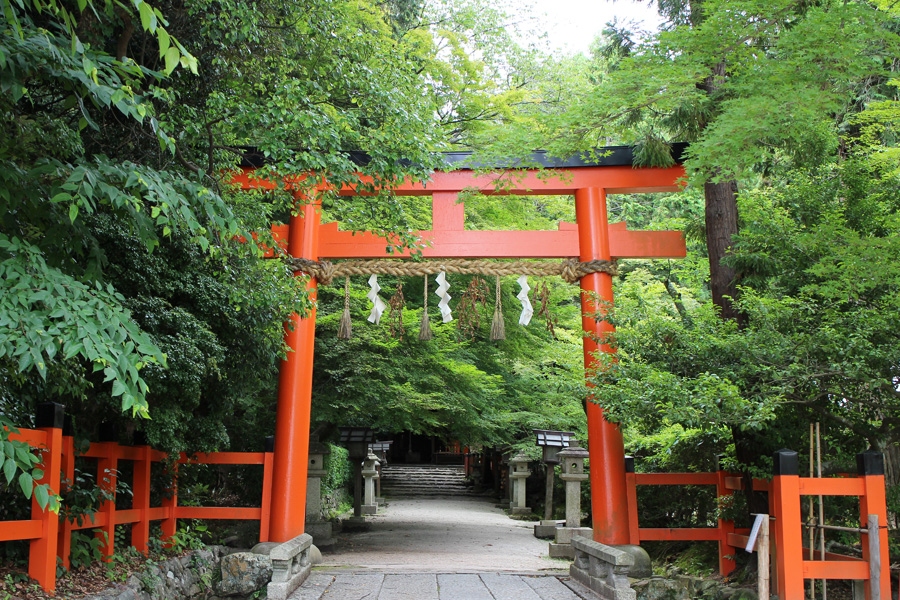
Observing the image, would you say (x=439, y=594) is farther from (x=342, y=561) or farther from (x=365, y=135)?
(x=365, y=135)

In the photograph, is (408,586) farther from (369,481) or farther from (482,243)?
(369,481)

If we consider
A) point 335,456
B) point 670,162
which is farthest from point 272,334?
point 335,456

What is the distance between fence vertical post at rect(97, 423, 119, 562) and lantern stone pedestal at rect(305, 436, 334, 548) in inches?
193

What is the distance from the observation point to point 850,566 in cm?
454

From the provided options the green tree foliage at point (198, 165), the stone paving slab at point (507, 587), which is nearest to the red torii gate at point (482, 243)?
the green tree foliage at point (198, 165)

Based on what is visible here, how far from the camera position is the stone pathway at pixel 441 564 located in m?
6.78

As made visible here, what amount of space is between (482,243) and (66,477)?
476 cm

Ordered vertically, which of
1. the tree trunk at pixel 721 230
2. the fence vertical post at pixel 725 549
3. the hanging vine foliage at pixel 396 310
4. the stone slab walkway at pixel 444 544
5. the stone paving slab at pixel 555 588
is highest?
the tree trunk at pixel 721 230

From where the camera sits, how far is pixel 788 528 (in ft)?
15.1

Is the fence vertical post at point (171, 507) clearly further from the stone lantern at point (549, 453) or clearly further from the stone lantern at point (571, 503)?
the stone lantern at point (549, 453)

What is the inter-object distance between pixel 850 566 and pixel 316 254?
19.6 feet

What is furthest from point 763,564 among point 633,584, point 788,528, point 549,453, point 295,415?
point 549,453

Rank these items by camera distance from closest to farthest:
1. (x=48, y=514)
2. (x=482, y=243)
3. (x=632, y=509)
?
(x=48, y=514) → (x=632, y=509) → (x=482, y=243)

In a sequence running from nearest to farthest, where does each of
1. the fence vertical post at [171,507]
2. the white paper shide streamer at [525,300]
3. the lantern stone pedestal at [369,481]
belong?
the fence vertical post at [171,507]
the white paper shide streamer at [525,300]
the lantern stone pedestal at [369,481]
